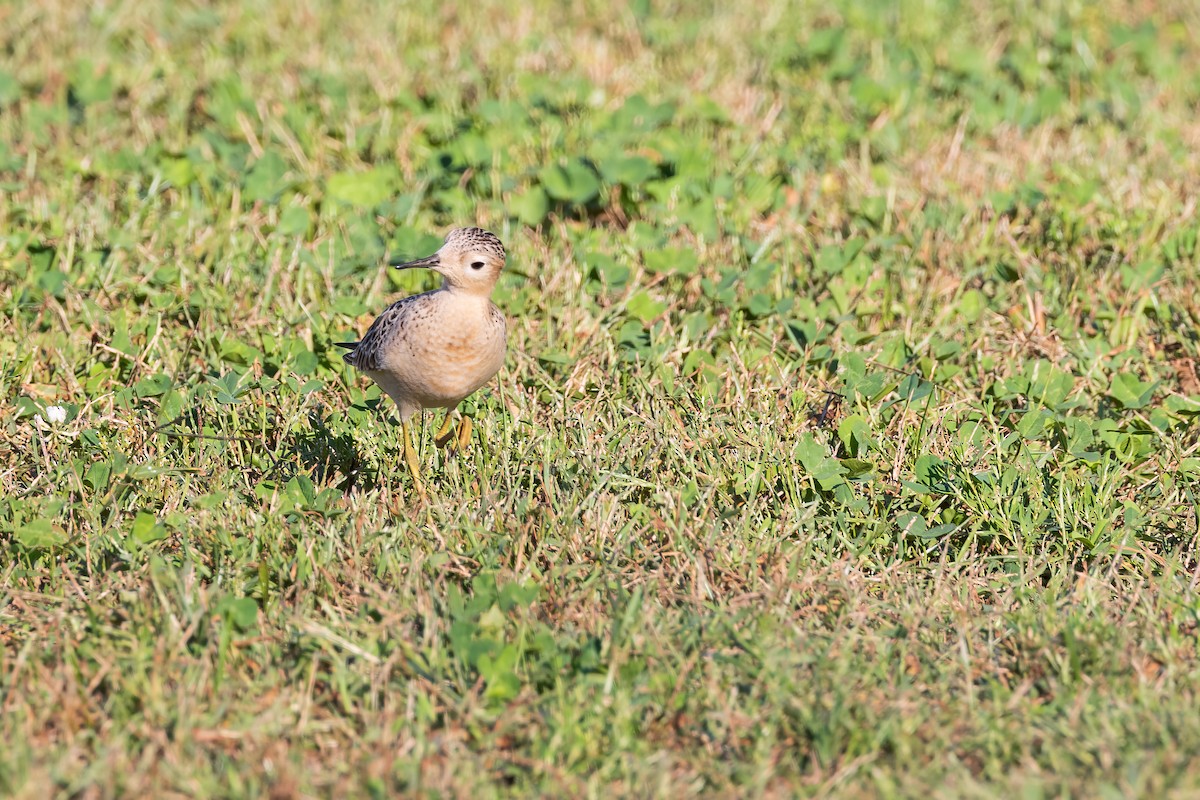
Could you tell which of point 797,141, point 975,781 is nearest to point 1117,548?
point 975,781

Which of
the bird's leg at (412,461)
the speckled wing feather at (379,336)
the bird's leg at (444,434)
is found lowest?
the bird's leg at (444,434)

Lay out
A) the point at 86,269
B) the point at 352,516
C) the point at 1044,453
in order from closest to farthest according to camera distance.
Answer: the point at 352,516, the point at 1044,453, the point at 86,269

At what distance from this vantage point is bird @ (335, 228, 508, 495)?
15.5 feet

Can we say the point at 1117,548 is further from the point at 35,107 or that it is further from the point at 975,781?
the point at 35,107

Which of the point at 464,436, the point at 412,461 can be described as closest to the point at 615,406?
the point at 464,436

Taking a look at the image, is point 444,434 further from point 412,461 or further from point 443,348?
point 443,348

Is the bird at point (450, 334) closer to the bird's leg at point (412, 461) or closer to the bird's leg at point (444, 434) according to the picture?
the bird's leg at point (412, 461)

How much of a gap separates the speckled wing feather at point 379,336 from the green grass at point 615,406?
0.35 meters

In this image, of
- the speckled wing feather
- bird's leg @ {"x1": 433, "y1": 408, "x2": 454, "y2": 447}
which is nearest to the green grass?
bird's leg @ {"x1": 433, "y1": 408, "x2": 454, "y2": 447}

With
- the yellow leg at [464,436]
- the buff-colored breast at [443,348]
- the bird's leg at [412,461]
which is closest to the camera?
the buff-colored breast at [443,348]

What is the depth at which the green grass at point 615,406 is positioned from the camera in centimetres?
393

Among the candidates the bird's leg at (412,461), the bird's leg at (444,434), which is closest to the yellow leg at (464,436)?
the bird's leg at (444,434)

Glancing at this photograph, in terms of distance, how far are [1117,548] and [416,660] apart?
7.56ft

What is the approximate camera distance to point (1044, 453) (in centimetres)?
521
